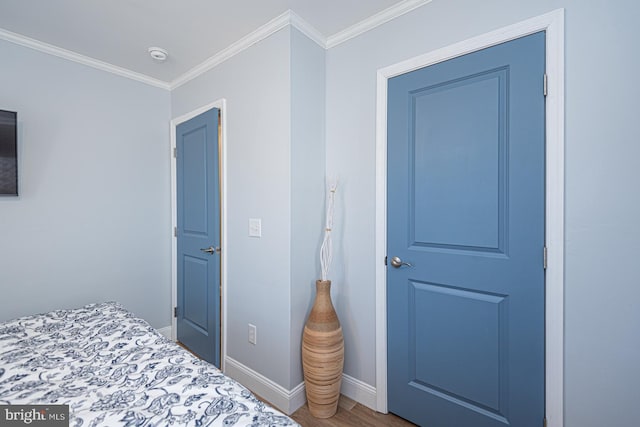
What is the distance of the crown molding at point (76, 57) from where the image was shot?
6.70ft

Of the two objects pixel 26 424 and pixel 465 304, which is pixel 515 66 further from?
pixel 26 424

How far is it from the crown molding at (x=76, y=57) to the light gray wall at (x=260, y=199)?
82 cm

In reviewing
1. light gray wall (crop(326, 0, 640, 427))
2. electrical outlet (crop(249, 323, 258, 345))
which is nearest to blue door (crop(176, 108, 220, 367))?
electrical outlet (crop(249, 323, 258, 345))

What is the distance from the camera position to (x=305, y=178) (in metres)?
1.93

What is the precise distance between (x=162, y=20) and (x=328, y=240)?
177 cm

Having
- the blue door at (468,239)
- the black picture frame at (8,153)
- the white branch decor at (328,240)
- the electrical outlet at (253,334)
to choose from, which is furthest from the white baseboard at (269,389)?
the black picture frame at (8,153)

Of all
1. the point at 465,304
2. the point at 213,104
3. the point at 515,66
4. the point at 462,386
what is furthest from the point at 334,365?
the point at 213,104

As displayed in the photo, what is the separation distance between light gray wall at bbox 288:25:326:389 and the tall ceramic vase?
0.41ft

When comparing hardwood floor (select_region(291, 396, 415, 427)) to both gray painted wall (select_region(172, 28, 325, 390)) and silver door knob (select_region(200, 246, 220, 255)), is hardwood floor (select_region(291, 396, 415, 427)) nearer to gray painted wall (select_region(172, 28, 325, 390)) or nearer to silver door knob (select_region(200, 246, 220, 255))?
gray painted wall (select_region(172, 28, 325, 390))

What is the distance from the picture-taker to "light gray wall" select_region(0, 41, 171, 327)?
2088 mm

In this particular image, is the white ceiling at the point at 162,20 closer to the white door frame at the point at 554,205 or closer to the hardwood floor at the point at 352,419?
the white door frame at the point at 554,205

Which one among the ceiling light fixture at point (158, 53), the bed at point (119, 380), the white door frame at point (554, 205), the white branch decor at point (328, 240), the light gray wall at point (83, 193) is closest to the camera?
A: the bed at point (119, 380)

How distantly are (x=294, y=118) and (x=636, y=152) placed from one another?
159cm

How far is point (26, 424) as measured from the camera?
790 mm
